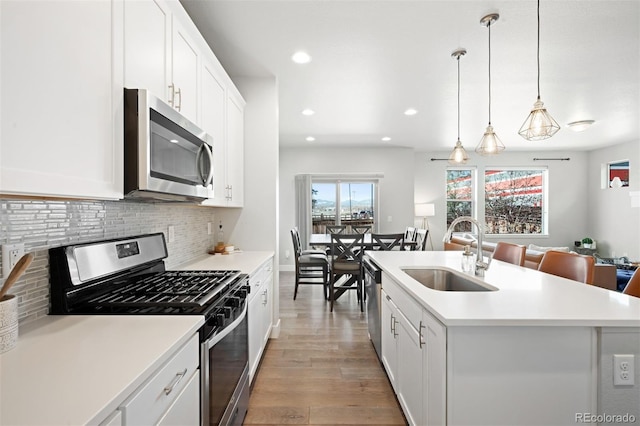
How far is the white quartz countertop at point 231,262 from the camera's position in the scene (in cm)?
215

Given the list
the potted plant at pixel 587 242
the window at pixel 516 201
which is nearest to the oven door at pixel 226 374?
the window at pixel 516 201

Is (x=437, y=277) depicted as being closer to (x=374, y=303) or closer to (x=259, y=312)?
(x=374, y=303)

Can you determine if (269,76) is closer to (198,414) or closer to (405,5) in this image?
(405,5)

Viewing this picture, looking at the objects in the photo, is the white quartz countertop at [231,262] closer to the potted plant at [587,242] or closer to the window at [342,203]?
the window at [342,203]

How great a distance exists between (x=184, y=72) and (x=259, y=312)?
1.72 metres

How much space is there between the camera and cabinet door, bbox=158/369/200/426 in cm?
91

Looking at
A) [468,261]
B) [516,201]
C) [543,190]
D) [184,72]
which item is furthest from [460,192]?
[184,72]

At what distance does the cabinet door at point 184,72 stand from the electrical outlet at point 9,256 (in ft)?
3.05

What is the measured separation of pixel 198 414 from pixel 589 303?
1.65m

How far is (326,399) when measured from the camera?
209 cm

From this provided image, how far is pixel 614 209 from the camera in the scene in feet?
21.5

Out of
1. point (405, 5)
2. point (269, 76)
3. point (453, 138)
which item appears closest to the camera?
point (405, 5)

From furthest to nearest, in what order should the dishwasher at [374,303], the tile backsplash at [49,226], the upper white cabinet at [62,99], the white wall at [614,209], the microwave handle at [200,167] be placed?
1. the white wall at [614,209]
2. the dishwasher at [374,303]
3. the microwave handle at [200,167]
4. the tile backsplash at [49,226]
5. the upper white cabinet at [62,99]

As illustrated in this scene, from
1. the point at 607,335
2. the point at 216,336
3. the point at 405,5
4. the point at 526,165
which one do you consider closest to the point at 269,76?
the point at 405,5
